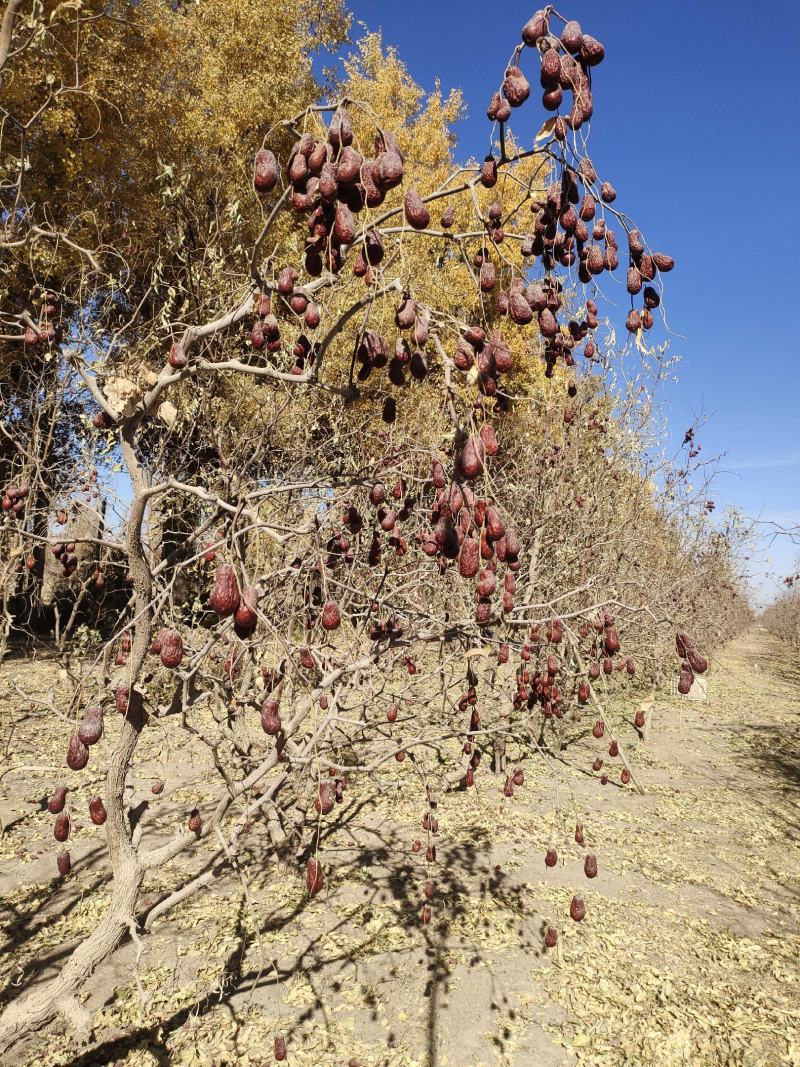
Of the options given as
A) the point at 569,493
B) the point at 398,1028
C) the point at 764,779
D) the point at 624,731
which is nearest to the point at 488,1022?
the point at 398,1028

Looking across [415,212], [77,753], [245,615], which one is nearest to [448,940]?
[77,753]

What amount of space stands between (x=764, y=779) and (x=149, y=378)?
27.6 ft

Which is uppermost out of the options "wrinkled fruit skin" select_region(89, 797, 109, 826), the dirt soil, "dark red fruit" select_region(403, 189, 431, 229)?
"dark red fruit" select_region(403, 189, 431, 229)

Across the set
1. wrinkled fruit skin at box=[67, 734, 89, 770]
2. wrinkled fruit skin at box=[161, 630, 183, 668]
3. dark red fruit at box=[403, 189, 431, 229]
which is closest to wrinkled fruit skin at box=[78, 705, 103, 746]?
wrinkled fruit skin at box=[67, 734, 89, 770]

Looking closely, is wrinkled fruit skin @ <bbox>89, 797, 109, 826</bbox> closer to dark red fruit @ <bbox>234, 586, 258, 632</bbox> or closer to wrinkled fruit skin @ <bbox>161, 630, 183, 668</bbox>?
wrinkled fruit skin @ <bbox>161, 630, 183, 668</bbox>

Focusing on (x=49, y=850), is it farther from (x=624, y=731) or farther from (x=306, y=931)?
(x=624, y=731)

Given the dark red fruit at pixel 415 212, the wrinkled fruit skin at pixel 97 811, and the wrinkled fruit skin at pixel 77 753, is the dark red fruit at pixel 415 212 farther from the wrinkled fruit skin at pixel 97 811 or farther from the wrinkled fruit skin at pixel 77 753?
the wrinkled fruit skin at pixel 97 811

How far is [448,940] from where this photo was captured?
390 centimetres

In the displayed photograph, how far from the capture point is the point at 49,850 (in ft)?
16.7

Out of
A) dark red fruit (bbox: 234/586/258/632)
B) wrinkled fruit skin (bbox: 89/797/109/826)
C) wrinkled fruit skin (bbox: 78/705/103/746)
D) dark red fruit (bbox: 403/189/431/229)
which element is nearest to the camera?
dark red fruit (bbox: 403/189/431/229)

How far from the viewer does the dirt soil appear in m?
A: 3.11

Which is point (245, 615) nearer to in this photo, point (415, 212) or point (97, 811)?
point (415, 212)

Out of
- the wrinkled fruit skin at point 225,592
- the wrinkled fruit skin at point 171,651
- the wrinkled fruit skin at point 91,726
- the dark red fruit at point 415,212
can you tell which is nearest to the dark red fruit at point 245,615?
the wrinkled fruit skin at point 225,592

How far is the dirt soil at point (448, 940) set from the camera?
3.11 meters
